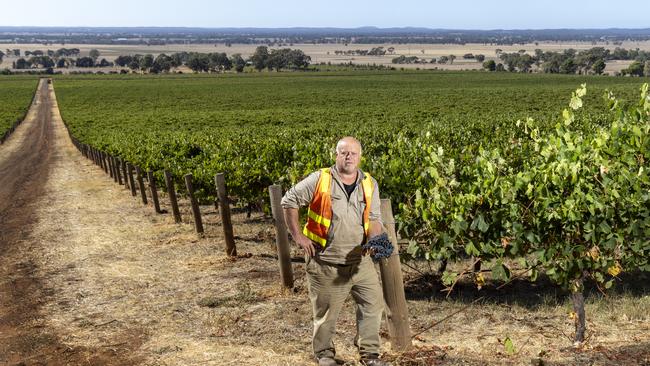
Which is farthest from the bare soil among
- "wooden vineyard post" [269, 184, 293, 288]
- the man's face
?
the man's face

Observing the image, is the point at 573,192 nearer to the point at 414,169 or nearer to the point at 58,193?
the point at 414,169

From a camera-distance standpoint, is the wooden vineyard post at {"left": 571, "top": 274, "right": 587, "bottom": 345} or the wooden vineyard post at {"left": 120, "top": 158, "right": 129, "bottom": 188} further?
the wooden vineyard post at {"left": 120, "top": 158, "right": 129, "bottom": 188}

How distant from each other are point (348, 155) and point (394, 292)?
171cm

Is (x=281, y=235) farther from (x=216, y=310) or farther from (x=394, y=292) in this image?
(x=394, y=292)

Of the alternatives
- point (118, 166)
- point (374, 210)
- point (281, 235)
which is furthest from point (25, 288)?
point (118, 166)

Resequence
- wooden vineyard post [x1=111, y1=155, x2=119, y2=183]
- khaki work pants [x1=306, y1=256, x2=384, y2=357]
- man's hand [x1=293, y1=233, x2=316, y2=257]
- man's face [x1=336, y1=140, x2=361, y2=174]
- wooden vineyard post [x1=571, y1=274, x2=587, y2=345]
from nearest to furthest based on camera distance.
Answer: man's face [x1=336, y1=140, x2=361, y2=174]
man's hand [x1=293, y1=233, x2=316, y2=257]
khaki work pants [x1=306, y1=256, x2=384, y2=357]
wooden vineyard post [x1=571, y1=274, x2=587, y2=345]
wooden vineyard post [x1=111, y1=155, x2=119, y2=183]

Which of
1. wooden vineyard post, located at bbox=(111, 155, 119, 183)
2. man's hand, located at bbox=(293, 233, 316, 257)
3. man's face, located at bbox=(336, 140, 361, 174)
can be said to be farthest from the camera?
wooden vineyard post, located at bbox=(111, 155, 119, 183)

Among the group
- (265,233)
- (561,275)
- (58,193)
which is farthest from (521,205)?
(58,193)

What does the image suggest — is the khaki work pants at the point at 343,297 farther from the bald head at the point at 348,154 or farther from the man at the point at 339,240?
the bald head at the point at 348,154

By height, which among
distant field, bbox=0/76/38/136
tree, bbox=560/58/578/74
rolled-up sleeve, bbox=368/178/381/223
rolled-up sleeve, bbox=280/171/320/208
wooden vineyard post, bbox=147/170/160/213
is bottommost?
tree, bbox=560/58/578/74

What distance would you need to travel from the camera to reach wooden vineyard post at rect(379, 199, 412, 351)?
6.76 m

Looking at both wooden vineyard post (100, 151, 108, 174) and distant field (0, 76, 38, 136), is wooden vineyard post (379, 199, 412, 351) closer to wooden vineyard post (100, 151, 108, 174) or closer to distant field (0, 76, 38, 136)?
wooden vineyard post (100, 151, 108, 174)

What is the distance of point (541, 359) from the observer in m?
6.60

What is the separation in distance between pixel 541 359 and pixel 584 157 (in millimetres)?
2301
